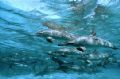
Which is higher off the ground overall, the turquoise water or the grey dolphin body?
the turquoise water

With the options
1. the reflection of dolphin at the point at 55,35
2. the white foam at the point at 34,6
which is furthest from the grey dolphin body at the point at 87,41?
the white foam at the point at 34,6

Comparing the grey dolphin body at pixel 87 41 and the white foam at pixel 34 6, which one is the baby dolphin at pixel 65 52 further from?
the white foam at pixel 34 6

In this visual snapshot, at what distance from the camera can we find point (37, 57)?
15703 millimetres

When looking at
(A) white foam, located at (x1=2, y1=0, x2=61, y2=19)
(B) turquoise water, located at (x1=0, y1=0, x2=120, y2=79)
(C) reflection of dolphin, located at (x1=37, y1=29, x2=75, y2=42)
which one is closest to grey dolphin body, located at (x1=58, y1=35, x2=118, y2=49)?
(C) reflection of dolphin, located at (x1=37, y1=29, x2=75, y2=42)

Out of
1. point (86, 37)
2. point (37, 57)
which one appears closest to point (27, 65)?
point (37, 57)

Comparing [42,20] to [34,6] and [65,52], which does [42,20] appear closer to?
[34,6]

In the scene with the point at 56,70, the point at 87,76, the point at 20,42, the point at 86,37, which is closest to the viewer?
the point at 86,37

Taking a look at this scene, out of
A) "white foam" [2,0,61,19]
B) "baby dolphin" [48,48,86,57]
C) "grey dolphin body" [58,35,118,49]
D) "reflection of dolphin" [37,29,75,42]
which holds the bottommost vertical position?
"baby dolphin" [48,48,86,57]

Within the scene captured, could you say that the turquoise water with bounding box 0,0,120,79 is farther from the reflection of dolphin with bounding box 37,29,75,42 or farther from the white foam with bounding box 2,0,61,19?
the reflection of dolphin with bounding box 37,29,75,42

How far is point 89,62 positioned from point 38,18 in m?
5.44

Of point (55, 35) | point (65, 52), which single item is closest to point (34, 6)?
point (55, 35)

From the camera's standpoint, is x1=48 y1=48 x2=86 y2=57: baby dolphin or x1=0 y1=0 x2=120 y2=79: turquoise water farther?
x1=48 y1=48 x2=86 y2=57: baby dolphin

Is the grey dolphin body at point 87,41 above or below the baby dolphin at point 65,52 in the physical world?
above

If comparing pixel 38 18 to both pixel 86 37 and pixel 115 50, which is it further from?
pixel 115 50
